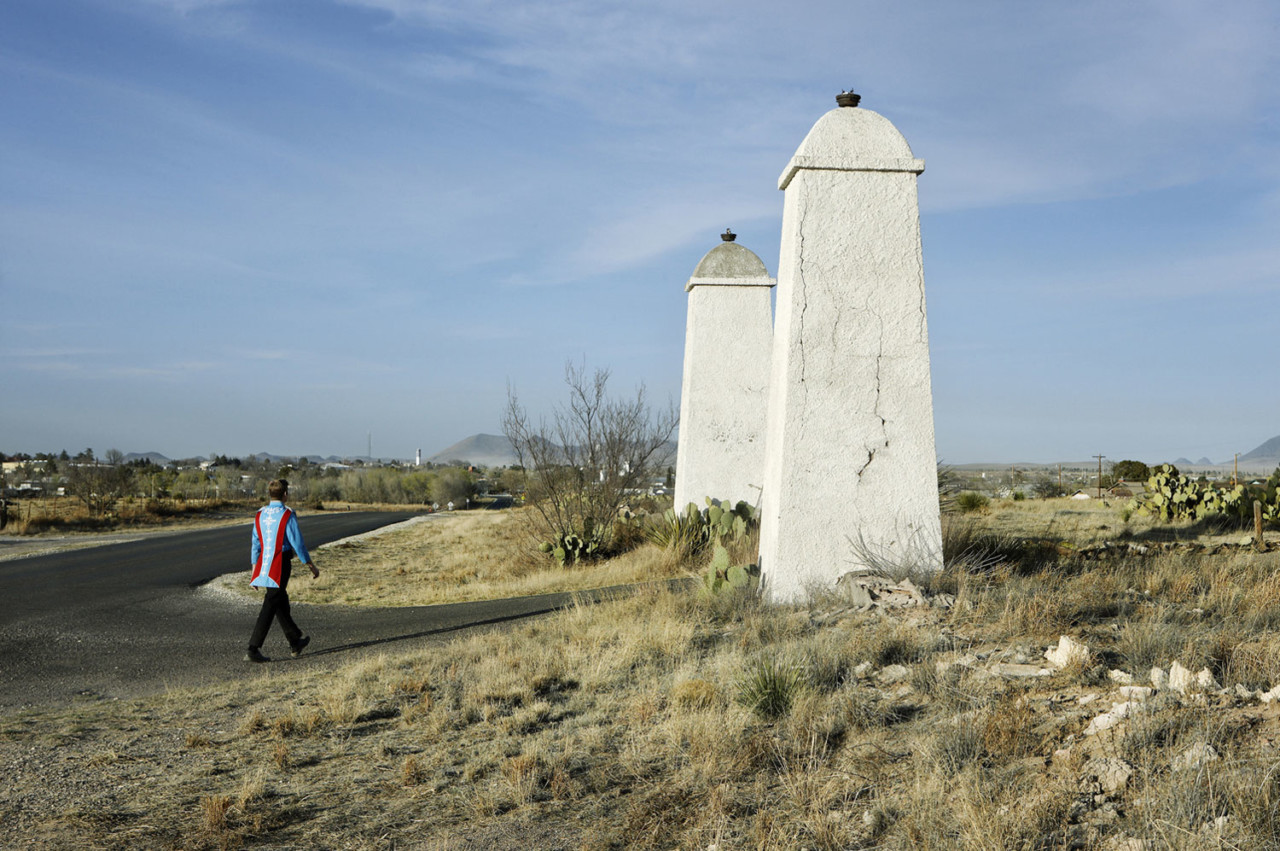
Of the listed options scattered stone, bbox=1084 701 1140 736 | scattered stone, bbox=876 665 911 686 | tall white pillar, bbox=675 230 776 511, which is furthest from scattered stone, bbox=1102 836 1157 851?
tall white pillar, bbox=675 230 776 511

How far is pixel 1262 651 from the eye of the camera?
5.41m

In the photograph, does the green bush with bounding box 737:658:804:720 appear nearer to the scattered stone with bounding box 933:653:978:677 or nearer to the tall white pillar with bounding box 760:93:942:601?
the scattered stone with bounding box 933:653:978:677

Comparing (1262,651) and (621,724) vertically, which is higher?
(1262,651)

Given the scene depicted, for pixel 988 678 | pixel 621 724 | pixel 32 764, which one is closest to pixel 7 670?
pixel 32 764

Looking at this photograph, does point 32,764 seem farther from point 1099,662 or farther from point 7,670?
point 1099,662

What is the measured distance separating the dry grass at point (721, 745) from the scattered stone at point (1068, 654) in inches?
7.3

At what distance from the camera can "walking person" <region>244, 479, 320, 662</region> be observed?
9.12 metres

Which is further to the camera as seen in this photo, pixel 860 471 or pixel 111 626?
pixel 111 626

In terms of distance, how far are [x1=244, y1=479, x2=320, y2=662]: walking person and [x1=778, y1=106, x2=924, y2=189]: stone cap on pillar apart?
6.25 m

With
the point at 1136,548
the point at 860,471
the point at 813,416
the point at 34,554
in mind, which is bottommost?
the point at 34,554

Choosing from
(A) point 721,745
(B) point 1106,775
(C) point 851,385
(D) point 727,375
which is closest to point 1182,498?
(D) point 727,375

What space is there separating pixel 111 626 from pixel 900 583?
9.54 meters

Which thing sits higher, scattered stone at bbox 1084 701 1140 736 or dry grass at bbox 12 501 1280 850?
scattered stone at bbox 1084 701 1140 736

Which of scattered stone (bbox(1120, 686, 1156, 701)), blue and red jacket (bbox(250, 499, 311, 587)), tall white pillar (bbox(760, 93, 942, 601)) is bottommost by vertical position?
scattered stone (bbox(1120, 686, 1156, 701))
